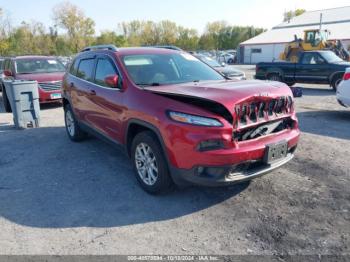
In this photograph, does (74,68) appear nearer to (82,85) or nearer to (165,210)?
(82,85)

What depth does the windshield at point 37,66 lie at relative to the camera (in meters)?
11.5

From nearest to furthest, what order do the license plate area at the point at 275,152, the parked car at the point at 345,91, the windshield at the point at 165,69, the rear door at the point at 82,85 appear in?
the license plate area at the point at 275,152 → the windshield at the point at 165,69 → the rear door at the point at 82,85 → the parked car at the point at 345,91

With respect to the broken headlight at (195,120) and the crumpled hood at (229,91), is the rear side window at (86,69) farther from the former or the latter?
the broken headlight at (195,120)

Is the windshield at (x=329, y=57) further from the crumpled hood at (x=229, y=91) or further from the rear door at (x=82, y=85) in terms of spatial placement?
the rear door at (x=82, y=85)

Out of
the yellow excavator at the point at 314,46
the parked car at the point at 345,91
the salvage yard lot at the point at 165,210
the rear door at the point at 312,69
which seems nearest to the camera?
the salvage yard lot at the point at 165,210

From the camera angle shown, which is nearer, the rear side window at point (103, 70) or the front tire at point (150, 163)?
the front tire at point (150, 163)

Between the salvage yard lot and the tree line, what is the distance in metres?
40.6

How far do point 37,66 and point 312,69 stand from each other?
11.4m

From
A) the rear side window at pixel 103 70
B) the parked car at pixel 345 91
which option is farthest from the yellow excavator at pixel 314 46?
the rear side window at pixel 103 70

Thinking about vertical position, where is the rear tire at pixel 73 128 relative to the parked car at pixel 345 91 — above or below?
below

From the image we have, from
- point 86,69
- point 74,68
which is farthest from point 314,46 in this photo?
point 86,69

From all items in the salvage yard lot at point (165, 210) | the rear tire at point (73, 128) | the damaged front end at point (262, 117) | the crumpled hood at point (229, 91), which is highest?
the crumpled hood at point (229, 91)

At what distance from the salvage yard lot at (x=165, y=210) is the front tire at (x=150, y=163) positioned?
0.58 feet

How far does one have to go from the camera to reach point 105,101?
4.89 m
